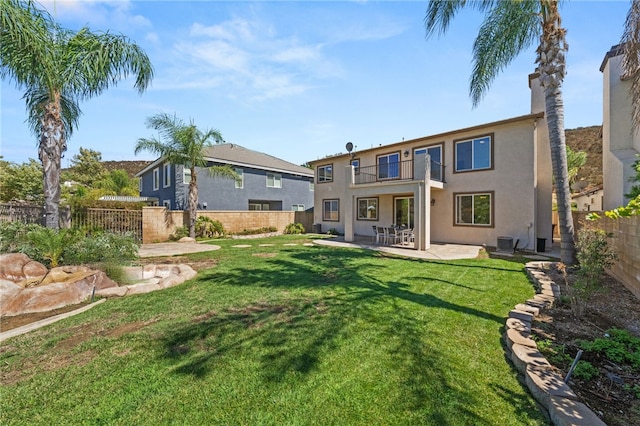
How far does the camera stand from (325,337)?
367 centimetres

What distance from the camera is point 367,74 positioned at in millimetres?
10969

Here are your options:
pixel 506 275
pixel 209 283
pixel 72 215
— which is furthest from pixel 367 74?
pixel 72 215

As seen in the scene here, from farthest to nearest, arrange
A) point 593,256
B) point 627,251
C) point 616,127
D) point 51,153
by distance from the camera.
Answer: point 616,127
point 51,153
point 627,251
point 593,256

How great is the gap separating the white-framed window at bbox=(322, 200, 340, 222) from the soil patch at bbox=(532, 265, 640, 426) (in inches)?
561

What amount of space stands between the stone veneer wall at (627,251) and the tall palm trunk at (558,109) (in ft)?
3.23

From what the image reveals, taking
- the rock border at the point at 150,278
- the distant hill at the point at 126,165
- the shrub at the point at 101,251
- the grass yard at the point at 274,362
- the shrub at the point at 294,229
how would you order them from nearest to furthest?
the grass yard at the point at 274,362
the rock border at the point at 150,278
the shrub at the point at 101,251
the shrub at the point at 294,229
the distant hill at the point at 126,165

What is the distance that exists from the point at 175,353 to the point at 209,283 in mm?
3261

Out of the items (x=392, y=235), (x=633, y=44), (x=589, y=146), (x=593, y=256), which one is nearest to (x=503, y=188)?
(x=392, y=235)

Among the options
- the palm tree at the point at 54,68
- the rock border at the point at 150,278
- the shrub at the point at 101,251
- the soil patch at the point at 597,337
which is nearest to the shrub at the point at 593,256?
the soil patch at the point at 597,337

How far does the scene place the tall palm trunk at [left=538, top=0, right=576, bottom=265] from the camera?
7762 millimetres

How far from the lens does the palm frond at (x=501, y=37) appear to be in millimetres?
8131

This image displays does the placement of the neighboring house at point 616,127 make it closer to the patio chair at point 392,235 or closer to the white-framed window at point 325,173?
the patio chair at point 392,235

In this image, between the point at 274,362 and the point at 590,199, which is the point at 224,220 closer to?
the point at 274,362

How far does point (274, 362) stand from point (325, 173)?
18.1 m
